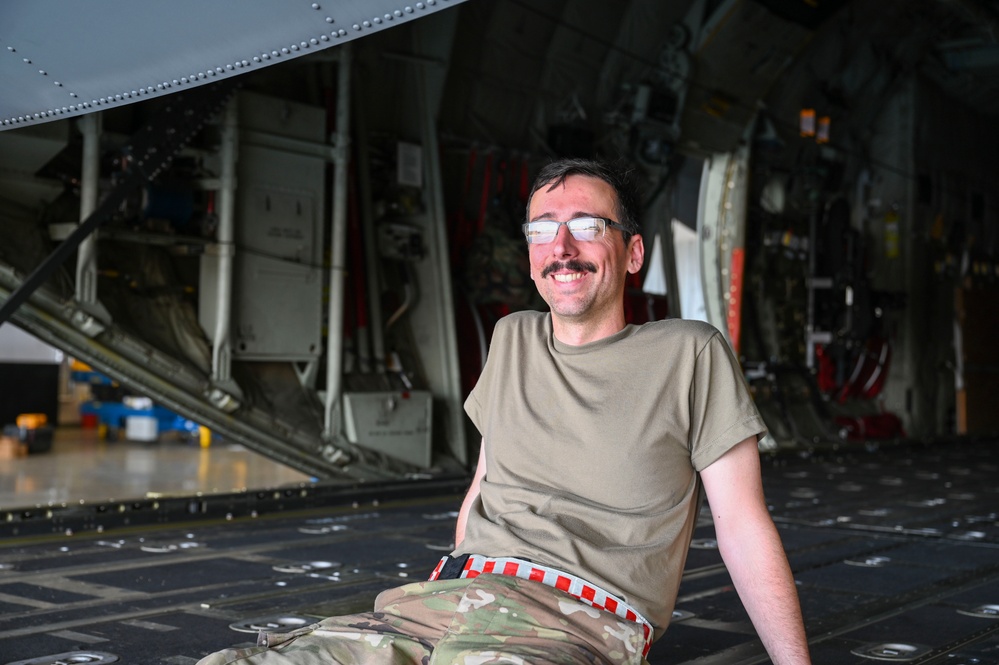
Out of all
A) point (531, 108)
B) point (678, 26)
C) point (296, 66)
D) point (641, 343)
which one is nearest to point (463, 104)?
point (531, 108)

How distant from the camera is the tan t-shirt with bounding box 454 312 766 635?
2.33 meters

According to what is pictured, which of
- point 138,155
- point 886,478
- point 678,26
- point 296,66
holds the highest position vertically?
→ point 678,26

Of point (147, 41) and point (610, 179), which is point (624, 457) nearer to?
point (610, 179)

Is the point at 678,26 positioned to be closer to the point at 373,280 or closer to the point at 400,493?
the point at 373,280

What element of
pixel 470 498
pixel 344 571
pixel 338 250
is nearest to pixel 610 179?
pixel 470 498

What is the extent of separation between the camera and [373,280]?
874cm

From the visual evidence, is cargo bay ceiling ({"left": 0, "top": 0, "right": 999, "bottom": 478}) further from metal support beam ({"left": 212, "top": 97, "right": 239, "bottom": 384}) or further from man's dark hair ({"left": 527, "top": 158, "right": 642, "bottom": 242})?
man's dark hair ({"left": 527, "top": 158, "right": 642, "bottom": 242})

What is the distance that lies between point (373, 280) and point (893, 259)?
380 inches

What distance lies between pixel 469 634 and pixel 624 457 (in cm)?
52

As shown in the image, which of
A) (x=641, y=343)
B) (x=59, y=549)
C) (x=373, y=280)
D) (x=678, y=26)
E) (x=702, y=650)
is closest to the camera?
(x=641, y=343)

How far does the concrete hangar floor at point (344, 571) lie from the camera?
3830 mm

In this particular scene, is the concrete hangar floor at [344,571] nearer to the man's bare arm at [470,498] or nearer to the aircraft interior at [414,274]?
the aircraft interior at [414,274]

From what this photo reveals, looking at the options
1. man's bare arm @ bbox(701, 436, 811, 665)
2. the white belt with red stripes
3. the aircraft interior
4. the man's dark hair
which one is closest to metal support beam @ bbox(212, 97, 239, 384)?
the aircraft interior

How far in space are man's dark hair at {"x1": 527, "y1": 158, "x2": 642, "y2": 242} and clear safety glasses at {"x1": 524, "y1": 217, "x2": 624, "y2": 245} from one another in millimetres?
57
